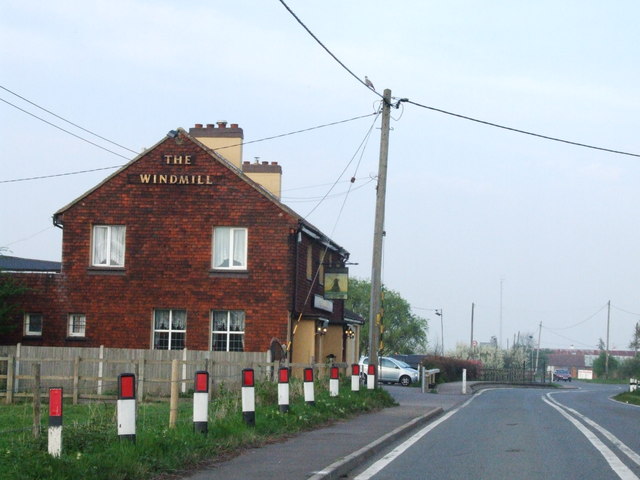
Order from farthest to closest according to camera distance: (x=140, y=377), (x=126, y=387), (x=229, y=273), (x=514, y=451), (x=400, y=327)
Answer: (x=400, y=327), (x=229, y=273), (x=140, y=377), (x=514, y=451), (x=126, y=387)

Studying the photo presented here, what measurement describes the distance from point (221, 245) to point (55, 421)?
2392cm

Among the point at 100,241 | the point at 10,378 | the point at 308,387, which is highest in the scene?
the point at 100,241

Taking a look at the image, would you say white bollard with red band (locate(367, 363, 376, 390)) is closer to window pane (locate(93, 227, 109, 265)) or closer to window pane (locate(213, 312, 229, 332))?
window pane (locate(213, 312, 229, 332))

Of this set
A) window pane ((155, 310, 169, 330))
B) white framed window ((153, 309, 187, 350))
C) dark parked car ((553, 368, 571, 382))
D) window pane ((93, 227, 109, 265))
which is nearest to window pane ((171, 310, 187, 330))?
white framed window ((153, 309, 187, 350))

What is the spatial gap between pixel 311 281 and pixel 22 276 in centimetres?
1005

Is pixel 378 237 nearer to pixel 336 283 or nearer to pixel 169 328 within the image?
pixel 336 283

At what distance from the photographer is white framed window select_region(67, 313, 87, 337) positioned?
3372cm

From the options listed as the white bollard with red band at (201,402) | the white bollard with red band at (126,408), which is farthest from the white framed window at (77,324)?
the white bollard with red band at (126,408)

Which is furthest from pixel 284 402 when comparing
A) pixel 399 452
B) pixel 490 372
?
pixel 490 372

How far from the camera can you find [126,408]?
10906 millimetres

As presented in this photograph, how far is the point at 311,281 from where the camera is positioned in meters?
36.6

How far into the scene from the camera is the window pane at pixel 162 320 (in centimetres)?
3341

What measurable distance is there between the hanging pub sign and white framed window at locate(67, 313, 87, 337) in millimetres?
8177

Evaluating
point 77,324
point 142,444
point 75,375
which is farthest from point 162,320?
point 142,444
